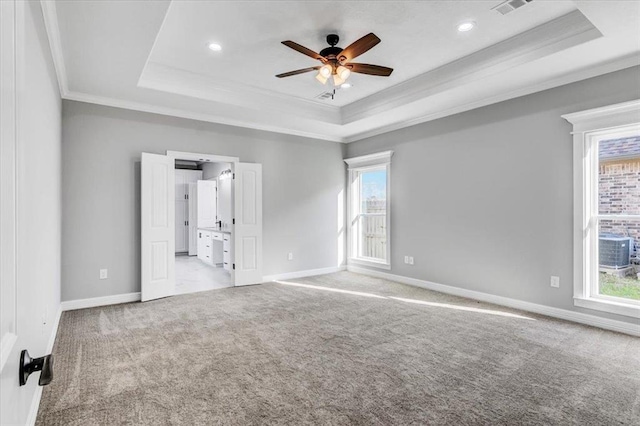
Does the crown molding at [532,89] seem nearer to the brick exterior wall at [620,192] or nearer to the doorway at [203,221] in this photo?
the brick exterior wall at [620,192]

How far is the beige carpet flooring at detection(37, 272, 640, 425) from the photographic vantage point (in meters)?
2.12

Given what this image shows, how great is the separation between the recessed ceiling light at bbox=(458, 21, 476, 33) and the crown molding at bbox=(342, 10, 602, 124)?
55 cm

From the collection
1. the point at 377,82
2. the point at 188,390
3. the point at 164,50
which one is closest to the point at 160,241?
the point at 164,50

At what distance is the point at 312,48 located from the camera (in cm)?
371

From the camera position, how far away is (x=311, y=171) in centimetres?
657

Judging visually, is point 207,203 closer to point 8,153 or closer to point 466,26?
point 466,26

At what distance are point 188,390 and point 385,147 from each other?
4.99 metres

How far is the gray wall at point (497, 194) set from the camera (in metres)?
3.90

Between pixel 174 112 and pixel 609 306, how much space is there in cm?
594

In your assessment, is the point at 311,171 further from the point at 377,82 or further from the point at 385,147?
the point at 377,82

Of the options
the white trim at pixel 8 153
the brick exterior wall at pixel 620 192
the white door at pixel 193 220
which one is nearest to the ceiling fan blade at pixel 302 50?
the white trim at pixel 8 153

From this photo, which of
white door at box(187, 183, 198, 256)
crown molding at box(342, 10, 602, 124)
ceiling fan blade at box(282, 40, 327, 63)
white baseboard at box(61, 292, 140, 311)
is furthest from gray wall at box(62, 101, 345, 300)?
white door at box(187, 183, 198, 256)

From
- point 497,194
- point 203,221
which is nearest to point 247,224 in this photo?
point 497,194

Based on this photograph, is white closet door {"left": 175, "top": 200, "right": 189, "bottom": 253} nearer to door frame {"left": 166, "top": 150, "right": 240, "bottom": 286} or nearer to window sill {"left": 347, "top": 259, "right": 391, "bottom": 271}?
door frame {"left": 166, "top": 150, "right": 240, "bottom": 286}
